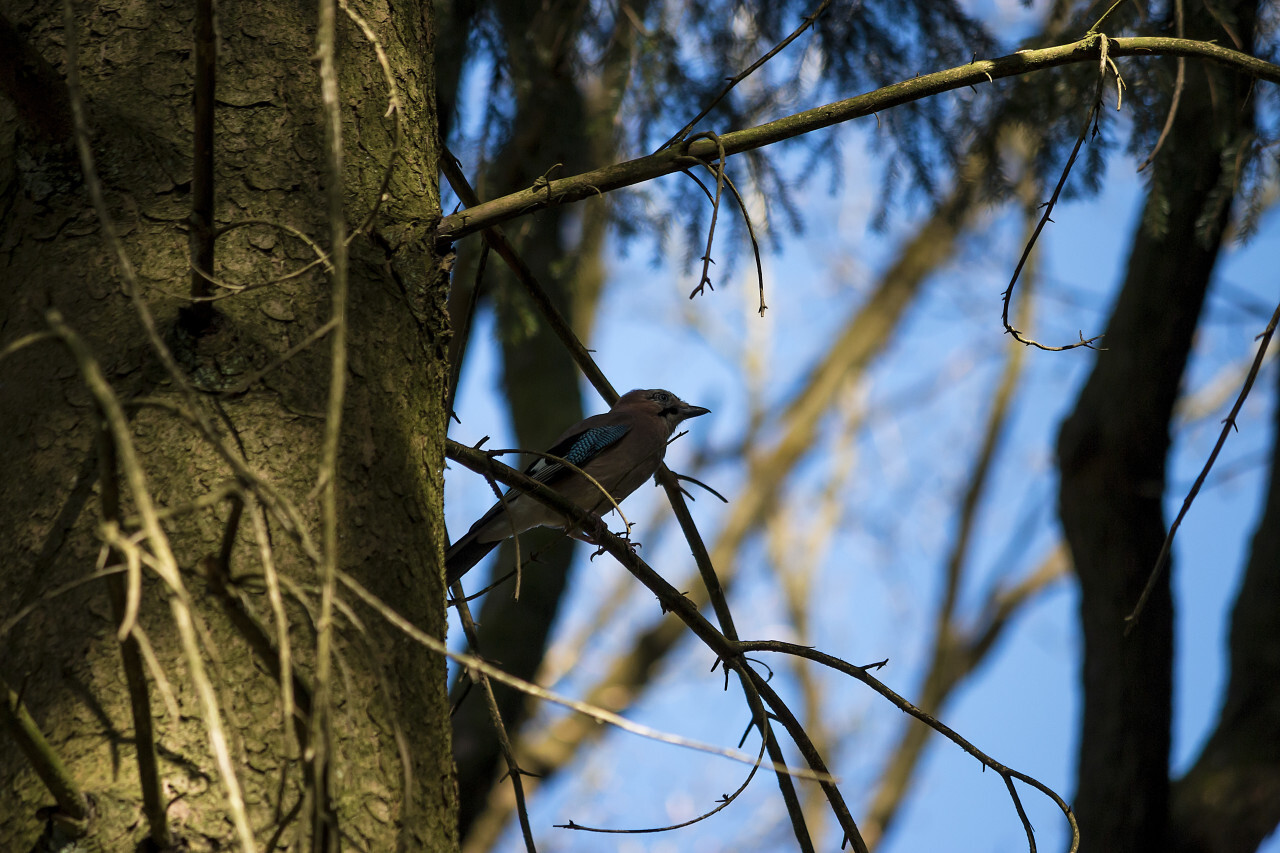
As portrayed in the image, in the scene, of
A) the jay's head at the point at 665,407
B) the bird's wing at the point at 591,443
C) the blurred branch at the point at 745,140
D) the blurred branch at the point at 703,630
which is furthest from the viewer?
the jay's head at the point at 665,407

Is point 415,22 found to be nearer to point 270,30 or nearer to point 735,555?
point 270,30

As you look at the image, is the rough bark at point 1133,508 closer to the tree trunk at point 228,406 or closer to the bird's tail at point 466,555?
the bird's tail at point 466,555

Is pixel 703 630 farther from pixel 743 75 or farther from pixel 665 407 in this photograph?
pixel 665 407

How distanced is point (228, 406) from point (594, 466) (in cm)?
348

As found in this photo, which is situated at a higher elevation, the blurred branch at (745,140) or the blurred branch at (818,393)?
the blurred branch at (818,393)

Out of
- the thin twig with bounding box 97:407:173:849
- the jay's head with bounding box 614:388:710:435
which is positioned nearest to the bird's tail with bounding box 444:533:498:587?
the jay's head with bounding box 614:388:710:435

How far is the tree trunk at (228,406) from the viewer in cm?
141

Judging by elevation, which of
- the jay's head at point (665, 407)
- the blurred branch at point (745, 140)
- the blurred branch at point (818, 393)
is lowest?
the blurred branch at point (745, 140)

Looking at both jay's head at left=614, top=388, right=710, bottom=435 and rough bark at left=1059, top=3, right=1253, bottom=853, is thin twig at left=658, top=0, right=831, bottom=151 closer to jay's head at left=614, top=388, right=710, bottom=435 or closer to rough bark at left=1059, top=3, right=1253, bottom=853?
rough bark at left=1059, top=3, right=1253, bottom=853

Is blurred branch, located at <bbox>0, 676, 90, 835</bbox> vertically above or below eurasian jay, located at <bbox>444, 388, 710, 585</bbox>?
below

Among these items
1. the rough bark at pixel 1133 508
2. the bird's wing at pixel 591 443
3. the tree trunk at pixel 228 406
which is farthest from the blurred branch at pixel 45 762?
the rough bark at pixel 1133 508

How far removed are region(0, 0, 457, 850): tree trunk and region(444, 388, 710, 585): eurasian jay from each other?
2.44 metres

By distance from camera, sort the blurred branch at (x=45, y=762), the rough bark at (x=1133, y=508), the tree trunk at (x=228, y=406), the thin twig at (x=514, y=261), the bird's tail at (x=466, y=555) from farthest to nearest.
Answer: the bird's tail at (x=466, y=555) < the rough bark at (x=1133, y=508) < the thin twig at (x=514, y=261) < the tree trunk at (x=228, y=406) < the blurred branch at (x=45, y=762)

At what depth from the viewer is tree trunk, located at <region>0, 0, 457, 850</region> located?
1408mm
